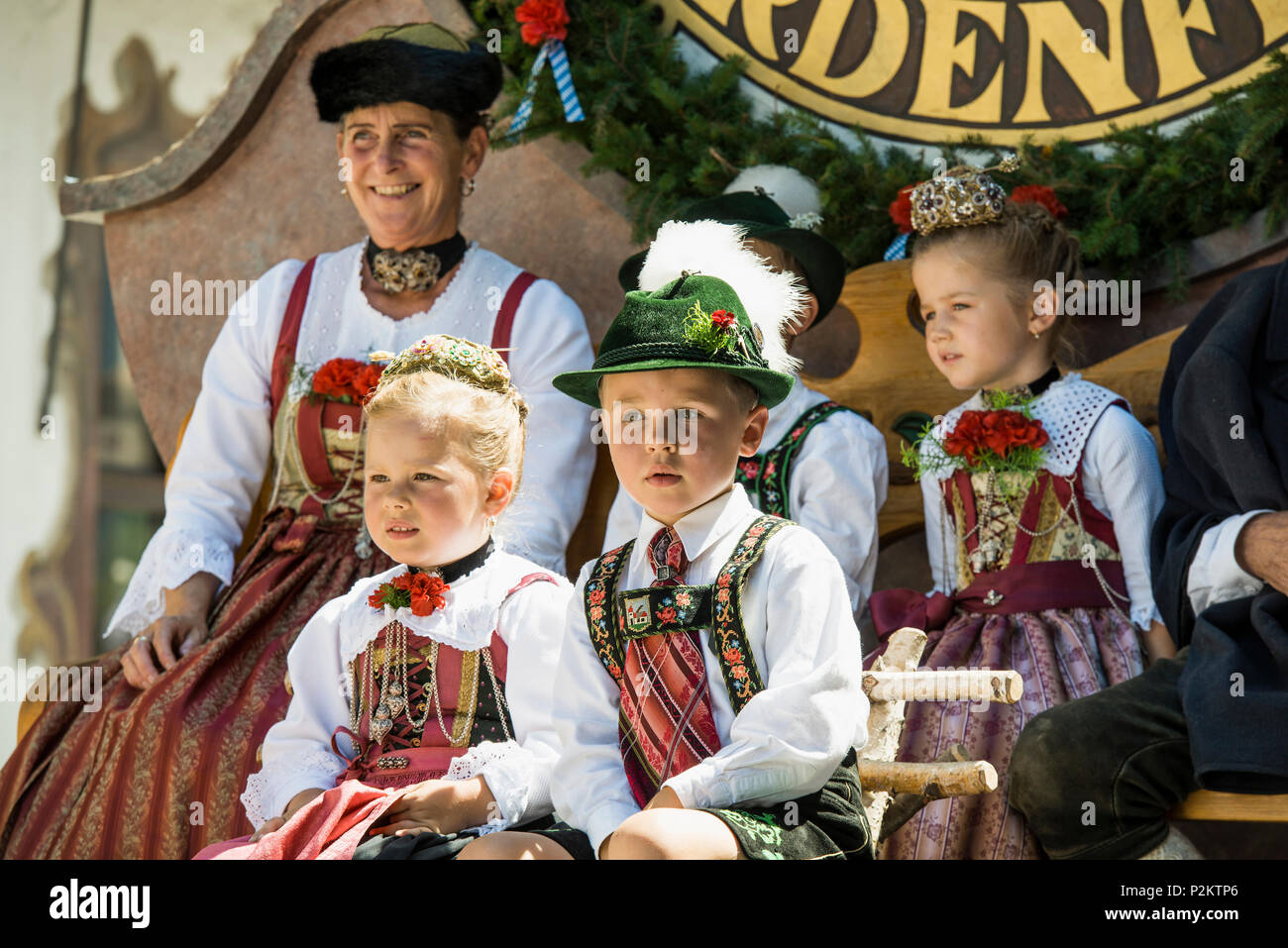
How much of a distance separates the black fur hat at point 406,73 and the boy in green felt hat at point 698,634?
165cm

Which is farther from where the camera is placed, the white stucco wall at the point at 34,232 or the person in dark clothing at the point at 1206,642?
the white stucco wall at the point at 34,232

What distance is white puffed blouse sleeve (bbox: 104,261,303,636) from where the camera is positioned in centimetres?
371

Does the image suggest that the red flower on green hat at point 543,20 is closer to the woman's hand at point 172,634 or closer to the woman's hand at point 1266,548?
the woman's hand at point 172,634

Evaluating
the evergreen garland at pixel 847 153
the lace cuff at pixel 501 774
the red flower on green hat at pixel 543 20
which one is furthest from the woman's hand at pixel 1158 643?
the red flower on green hat at pixel 543 20

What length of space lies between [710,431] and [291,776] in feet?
3.24

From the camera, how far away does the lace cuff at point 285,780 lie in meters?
2.66

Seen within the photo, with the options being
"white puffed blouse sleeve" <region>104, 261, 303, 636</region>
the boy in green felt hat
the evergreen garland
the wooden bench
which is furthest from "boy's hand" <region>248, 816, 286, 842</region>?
the evergreen garland

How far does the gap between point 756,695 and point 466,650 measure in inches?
26.7

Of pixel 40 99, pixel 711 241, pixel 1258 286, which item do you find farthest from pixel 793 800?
pixel 40 99

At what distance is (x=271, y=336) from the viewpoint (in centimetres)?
396

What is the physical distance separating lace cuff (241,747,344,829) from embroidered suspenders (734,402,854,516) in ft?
4.09

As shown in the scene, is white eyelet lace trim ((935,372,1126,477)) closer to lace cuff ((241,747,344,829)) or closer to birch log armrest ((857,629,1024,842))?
birch log armrest ((857,629,1024,842))

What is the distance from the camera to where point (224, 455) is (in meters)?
3.90

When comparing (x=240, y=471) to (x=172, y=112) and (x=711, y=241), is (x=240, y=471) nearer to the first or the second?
(x=711, y=241)
